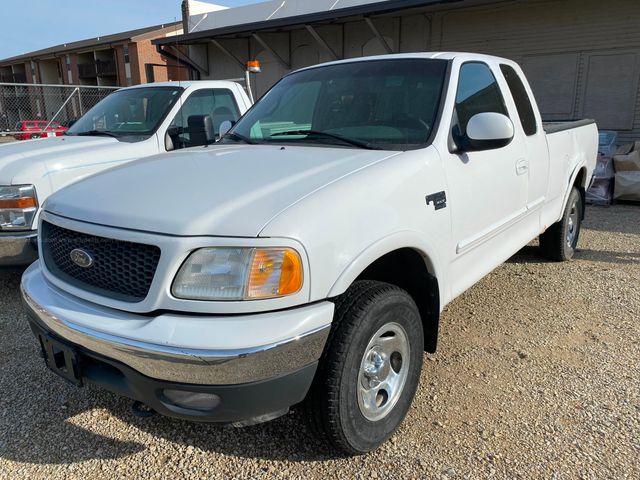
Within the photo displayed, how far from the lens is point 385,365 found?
2402 mm

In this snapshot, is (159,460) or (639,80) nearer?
(159,460)

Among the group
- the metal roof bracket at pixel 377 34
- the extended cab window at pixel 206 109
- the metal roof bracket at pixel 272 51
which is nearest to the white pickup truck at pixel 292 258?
the extended cab window at pixel 206 109

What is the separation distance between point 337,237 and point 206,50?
19.4 meters

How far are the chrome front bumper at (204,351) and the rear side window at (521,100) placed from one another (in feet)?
8.78

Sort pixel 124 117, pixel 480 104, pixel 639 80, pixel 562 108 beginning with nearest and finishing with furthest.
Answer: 1. pixel 480 104
2. pixel 124 117
3. pixel 639 80
4. pixel 562 108

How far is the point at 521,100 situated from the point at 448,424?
2.61m

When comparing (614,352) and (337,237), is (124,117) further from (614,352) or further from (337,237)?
(614,352)

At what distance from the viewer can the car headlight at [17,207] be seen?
13.2 ft

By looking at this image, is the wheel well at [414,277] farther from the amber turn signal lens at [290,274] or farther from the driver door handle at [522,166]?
the driver door handle at [522,166]

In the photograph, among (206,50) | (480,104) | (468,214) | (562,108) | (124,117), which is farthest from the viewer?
(206,50)

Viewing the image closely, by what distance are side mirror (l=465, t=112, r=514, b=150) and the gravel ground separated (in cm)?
142

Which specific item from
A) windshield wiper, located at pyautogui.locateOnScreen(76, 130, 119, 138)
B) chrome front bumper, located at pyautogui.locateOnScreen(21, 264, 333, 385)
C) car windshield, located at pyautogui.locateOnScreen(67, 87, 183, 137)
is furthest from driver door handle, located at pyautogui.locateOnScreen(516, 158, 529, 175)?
windshield wiper, located at pyautogui.locateOnScreen(76, 130, 119, 138)

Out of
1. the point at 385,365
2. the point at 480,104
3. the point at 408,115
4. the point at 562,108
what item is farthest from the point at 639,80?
the point at 385,365

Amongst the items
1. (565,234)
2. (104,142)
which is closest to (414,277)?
(565,234)
